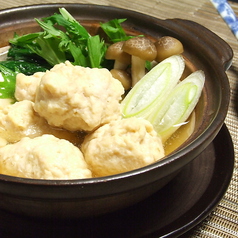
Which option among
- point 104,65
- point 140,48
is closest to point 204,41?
point 140,48

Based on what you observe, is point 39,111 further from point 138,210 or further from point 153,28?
point 153,28

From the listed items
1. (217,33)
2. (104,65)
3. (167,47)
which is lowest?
(217,33)

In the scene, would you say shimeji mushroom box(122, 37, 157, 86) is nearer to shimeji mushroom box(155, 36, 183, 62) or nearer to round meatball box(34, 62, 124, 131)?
shimeji mushroom box(155, 36, 183, 62)

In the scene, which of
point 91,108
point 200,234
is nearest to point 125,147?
point 91,108

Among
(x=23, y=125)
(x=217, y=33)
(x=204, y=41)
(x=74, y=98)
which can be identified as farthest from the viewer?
(x=217, y=33)

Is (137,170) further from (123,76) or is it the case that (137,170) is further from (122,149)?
(123,76)

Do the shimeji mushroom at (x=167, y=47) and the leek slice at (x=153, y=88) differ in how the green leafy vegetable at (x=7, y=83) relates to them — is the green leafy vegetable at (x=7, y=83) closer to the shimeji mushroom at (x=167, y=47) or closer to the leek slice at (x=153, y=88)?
the leek slice at (x=153, y=88)

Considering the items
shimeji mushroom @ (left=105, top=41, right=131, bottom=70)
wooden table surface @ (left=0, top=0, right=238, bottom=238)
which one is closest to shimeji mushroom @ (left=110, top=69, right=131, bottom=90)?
shimeji mushroom @ (left=105, top=41, right=131, bottom=70)
